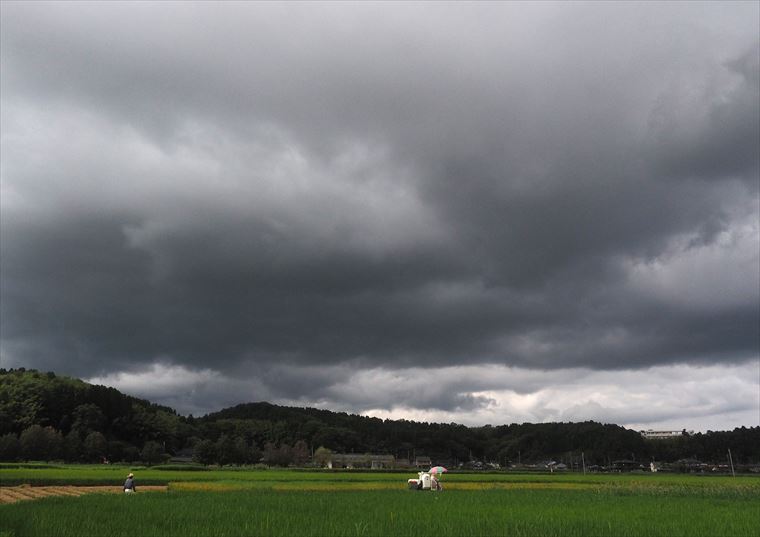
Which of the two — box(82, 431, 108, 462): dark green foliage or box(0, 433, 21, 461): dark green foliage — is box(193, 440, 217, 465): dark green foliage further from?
box(0, 433, 21, 461): dark green foliage

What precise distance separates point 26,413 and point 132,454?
2544 cm

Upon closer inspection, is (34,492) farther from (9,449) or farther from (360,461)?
(360,461)

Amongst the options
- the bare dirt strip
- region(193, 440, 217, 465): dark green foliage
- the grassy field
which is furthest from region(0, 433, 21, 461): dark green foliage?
the grassy field

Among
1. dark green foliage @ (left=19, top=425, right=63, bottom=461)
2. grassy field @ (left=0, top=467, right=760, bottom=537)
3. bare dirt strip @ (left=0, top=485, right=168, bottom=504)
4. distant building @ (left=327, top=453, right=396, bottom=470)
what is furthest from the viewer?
distant building @ (left=327, top=453, right=396, bottom=470)

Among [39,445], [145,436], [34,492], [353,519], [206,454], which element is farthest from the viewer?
[145,436]

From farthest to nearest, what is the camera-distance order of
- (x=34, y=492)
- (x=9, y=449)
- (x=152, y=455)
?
(x=152, y=455) < (x=9, y=449) < (x=34, y=492)

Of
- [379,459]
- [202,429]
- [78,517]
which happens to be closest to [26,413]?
[202,429]

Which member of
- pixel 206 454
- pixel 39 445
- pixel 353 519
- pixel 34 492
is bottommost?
pixel 34 492

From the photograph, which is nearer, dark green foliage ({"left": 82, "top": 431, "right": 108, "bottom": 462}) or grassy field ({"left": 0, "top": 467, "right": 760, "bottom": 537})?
grassy field ({"left": 0, "top": 467, "right": 760, "bottom": 537})

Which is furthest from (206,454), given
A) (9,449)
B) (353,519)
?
(353,519)

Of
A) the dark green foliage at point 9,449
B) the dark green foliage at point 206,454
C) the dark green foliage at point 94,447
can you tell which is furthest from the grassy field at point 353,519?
the dark green foliage at point 94,447

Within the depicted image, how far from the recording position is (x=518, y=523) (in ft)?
70.6

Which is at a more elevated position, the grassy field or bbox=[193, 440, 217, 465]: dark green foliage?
bbox=[193, 440, 217, 465]: dark green foliage

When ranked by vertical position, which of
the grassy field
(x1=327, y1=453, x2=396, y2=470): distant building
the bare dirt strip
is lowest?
Result: the bare dirt strip
